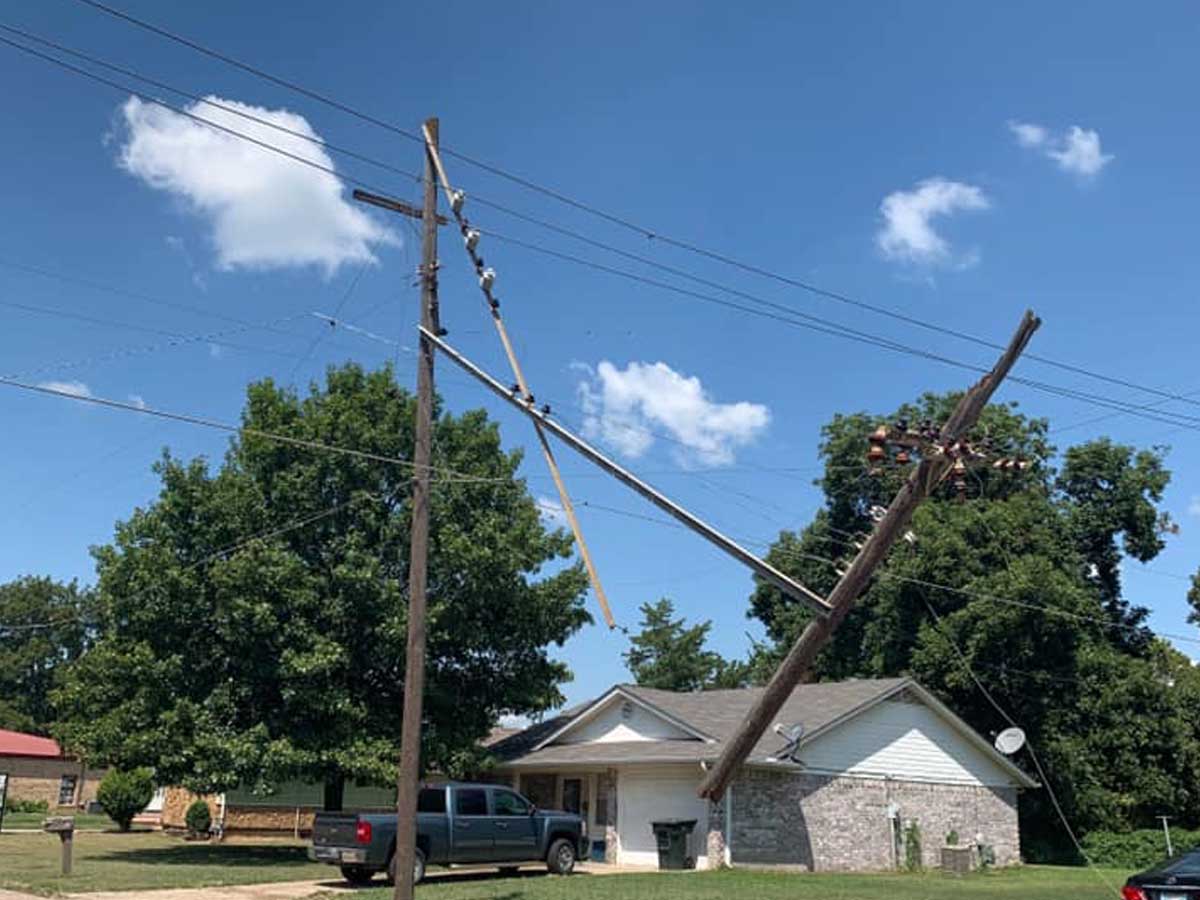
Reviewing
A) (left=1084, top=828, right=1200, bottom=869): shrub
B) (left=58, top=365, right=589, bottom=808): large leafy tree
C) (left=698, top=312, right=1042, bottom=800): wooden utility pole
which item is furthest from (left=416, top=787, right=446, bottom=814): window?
(left=1084, top=828, right=1200, bottom=869): shrub

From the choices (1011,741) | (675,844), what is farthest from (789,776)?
(1011,741)

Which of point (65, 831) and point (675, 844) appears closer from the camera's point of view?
point (65, 831)

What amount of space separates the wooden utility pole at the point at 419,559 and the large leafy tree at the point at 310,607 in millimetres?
9038

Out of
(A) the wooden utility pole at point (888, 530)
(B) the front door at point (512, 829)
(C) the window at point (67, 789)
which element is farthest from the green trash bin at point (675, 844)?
(C) the window at point (67, 789)

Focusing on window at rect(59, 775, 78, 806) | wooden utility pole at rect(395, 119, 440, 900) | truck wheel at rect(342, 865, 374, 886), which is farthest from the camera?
window at rect(59, 775, 78, 806)

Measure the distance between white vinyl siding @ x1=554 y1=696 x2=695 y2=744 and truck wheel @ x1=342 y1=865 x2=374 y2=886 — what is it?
929 cm

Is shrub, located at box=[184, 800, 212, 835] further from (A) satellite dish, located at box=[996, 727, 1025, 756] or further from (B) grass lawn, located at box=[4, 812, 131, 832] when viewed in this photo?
(A) satellite dish, located at box=[996, 727, 1025, 756]

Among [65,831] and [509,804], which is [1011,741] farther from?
[65,831]

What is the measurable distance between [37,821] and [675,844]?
102 feet

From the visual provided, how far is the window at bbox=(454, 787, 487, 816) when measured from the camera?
21109 mm

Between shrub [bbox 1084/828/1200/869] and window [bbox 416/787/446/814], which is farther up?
window [bbox 416/787/446/814]

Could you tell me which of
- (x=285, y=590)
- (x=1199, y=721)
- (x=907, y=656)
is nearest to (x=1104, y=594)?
(x=1199, y=721)

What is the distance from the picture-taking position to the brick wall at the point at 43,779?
169 feet

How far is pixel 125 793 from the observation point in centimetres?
3547
